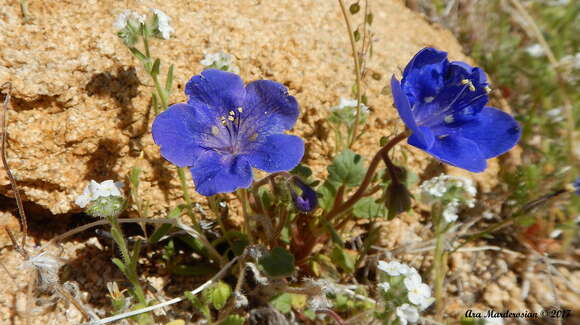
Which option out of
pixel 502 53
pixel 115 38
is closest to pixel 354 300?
pixel 115 38

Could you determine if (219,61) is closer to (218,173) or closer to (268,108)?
(268,108)

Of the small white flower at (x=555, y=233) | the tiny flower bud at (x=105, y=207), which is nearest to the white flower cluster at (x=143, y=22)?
the tiny flower bud at (x=105, y=207)

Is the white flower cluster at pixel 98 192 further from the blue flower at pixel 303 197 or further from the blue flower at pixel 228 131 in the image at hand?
the blue flower at pixel 303 197

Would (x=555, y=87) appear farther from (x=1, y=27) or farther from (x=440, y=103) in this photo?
(x=1, y=27)

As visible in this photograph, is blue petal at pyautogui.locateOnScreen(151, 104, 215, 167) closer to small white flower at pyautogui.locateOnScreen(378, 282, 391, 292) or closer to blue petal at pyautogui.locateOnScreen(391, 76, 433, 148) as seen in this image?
blue petal at pyautogui.locateOnScreen(391, 76, 433, 148)

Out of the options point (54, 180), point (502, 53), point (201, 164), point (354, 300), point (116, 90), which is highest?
point (502, 53)
